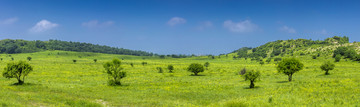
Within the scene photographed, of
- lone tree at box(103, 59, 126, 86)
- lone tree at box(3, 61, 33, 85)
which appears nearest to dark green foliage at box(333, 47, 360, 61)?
lone tree at box(103, 59, 126, 86)

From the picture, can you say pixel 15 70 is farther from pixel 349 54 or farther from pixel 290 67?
pixel 349 54

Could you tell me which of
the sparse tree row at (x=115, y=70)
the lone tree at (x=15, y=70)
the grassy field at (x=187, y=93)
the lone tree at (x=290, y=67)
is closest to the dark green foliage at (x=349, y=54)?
the grassy field at (x=187, y=93)

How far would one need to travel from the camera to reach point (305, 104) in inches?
1038

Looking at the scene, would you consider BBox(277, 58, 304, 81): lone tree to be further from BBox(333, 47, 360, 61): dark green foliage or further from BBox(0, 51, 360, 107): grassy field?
BBox(333, 47, 360, 61): dark green foliage

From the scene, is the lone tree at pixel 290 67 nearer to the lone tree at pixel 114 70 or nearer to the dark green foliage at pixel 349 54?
the lone tree at pixel 114 70

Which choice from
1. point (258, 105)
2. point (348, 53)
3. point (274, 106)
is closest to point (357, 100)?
point (274, 106)

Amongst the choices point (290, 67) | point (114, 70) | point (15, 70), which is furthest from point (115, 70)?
point (290, 67)

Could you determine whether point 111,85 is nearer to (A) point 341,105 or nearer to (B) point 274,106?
(B) point 274,106

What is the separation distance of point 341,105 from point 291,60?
133 ft

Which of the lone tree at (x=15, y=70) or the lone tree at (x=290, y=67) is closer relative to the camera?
the lone tree at (x=15, y=70)

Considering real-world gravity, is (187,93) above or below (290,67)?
below

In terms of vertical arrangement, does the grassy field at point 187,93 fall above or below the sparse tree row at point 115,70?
below

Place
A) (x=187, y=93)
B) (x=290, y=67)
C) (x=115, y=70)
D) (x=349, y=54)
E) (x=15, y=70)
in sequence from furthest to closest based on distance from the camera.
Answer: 1. (x=349, y=54)
2. (x=290, y=67)
3. (x=115, y=70)
4. (x=15, y=70)
5. (x=187, y=93)

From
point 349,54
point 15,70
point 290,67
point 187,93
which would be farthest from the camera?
point 349,54
